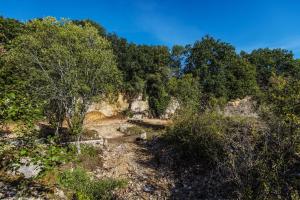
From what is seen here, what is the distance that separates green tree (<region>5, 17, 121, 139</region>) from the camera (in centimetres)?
2514

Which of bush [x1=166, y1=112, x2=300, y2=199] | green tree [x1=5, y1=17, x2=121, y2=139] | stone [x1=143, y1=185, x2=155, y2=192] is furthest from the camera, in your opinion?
green tree [x1=5, y1=17, x2=121, y2=139]

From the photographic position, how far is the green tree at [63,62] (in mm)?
25141

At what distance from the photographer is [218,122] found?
2452 cm

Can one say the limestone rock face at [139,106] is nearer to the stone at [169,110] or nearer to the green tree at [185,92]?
the stone at [169,110]

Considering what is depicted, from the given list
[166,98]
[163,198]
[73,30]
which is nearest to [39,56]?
[73,30]

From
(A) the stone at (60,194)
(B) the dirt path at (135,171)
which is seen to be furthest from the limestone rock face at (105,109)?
(A) the stone at (60,194)

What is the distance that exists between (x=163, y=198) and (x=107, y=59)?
43.4ft

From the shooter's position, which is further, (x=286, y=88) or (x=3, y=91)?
(x=286, y=88)

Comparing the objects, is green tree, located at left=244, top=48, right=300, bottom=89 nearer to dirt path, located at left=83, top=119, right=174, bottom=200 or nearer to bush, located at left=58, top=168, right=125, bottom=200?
dirt path, located at left=83, top=119, right=174, bottom=200

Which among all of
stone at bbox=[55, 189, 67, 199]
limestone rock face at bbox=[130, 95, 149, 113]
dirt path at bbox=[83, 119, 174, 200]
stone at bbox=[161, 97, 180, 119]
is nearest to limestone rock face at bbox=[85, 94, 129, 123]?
limestone rock face at bbox=[130, 95, 149, 113]

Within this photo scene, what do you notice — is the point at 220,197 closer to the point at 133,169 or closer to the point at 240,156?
the point at 240,156

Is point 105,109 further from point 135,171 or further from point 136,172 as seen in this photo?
point 136,172

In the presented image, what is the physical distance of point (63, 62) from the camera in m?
25.5

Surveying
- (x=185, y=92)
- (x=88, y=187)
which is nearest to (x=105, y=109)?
(x=185, y=92)
